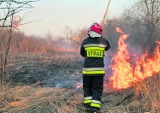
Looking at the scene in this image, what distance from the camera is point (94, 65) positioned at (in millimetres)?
6840

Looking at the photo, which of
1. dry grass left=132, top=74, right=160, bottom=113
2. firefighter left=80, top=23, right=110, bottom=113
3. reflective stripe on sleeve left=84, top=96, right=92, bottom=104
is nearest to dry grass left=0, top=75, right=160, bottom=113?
dry grass left=132, top=74, right=160, bottom=113

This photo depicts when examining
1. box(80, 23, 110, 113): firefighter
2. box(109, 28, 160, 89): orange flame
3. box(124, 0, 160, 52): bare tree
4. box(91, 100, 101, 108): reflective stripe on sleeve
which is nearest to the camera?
box(91, 100, 101, 108): reflective stripe on sleeve

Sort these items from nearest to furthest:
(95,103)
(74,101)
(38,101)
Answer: (95,103) < (38,101) < (74,101)

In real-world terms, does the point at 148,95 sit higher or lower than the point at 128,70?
lower

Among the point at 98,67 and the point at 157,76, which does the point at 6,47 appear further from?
the point at 157,76

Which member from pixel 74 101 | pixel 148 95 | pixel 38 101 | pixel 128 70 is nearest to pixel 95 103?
pixel 74 101

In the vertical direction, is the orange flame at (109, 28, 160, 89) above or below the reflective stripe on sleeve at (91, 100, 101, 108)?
above

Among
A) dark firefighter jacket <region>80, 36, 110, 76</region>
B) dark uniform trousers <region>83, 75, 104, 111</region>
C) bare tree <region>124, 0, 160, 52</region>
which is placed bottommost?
dark uniform trousers <region>83, 75, 104, 111</region>

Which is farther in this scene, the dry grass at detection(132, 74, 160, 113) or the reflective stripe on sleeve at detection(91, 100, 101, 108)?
the reflective stripe on sleeve at detection(91, 100, 101, 108)

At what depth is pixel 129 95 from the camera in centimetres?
732

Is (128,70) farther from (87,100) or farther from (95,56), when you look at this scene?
(87,100)

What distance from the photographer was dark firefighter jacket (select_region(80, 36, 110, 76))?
22.4 feet

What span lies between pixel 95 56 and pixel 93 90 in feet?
2.68

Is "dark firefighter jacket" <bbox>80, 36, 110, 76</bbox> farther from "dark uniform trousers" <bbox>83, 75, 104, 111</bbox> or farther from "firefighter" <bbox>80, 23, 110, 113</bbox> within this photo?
"dark uniform trousers" <bbox>83, 75, 104, 111</bbox>
